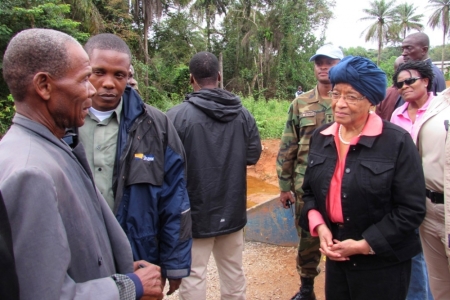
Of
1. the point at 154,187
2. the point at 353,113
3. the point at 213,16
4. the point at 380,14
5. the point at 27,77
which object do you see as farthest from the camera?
the point at 380,14

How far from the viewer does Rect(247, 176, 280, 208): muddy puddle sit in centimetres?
813

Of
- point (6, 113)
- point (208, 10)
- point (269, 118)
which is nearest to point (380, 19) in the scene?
point (208, 10)

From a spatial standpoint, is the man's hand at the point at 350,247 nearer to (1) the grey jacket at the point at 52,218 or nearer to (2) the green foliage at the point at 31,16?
(1) the grey jacket at the point at 52,218

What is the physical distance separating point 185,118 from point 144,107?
0.73m

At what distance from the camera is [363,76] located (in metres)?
2.11

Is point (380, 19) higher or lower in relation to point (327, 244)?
higher

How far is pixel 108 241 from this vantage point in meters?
1.39

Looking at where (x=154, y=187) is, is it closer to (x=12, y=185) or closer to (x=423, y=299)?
(x=12, y=185)

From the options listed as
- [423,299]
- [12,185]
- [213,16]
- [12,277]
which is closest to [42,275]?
[12,277]

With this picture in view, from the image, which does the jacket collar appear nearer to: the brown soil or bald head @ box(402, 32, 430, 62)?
the brown soil

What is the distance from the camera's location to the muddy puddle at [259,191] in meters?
8.13

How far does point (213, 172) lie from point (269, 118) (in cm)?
1295

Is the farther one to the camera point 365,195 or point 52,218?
point 365,195

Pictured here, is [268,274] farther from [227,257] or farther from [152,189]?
[152,189]
